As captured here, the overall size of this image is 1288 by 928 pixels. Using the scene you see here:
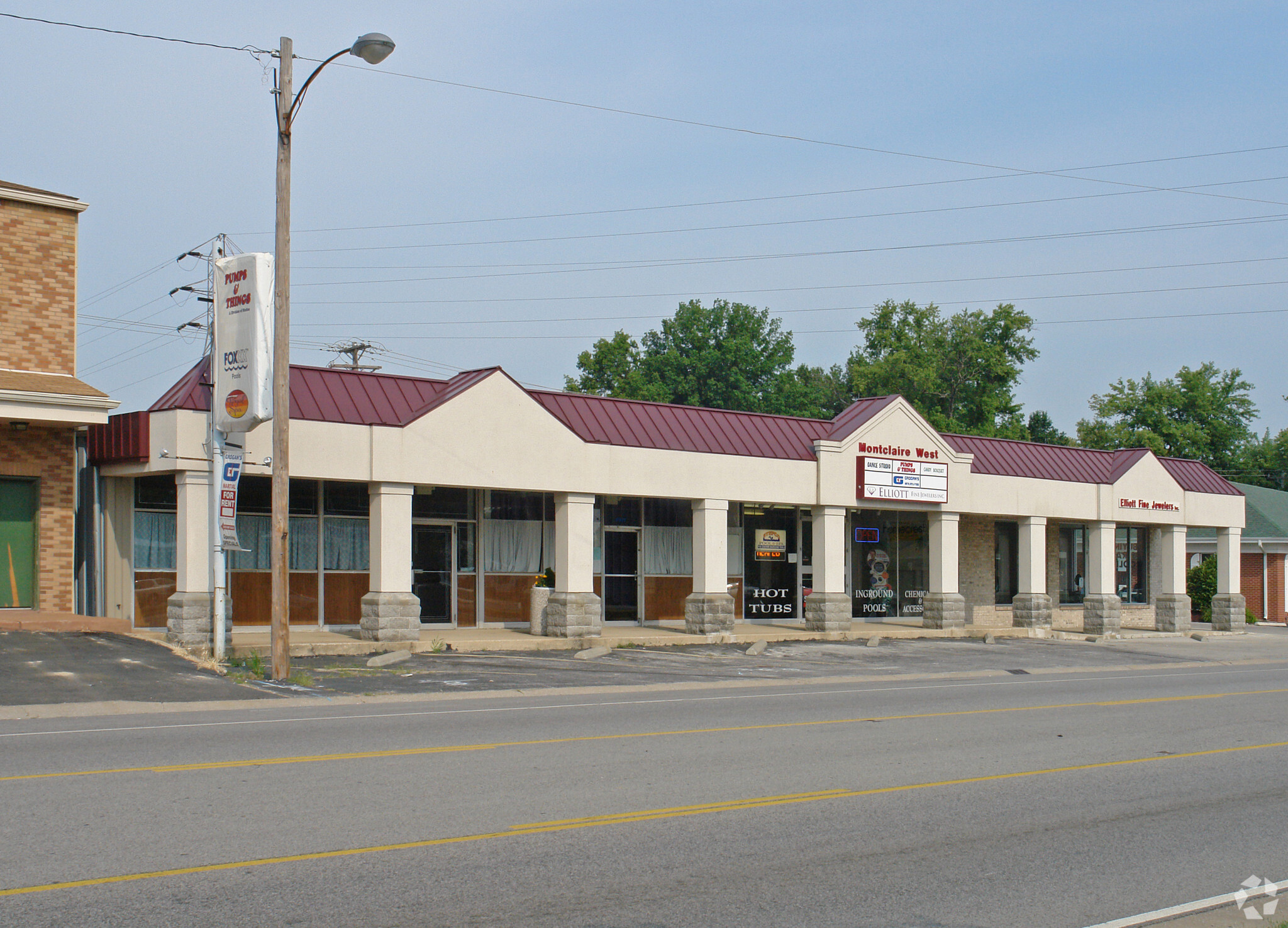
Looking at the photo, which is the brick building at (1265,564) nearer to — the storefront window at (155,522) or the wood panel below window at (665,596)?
the wood panel below window at (665,596)

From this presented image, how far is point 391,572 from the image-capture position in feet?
71.3

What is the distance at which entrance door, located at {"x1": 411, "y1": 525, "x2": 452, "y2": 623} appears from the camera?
24.9 meters

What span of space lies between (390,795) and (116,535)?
48.8 ft

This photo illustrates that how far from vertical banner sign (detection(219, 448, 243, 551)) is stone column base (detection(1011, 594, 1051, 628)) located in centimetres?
2228

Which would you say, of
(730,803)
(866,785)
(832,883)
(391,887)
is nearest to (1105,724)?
(866,785)

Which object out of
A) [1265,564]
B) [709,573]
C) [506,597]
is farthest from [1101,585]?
[506,597]

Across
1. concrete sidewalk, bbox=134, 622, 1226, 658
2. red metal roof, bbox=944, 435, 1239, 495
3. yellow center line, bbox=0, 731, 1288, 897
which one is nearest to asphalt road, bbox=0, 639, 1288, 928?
yellow center line, bbox=0, 731, 1288, 897

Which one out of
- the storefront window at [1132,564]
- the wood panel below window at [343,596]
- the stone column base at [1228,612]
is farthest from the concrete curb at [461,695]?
the storefront window at [1132,564]

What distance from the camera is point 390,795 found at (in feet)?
29.3

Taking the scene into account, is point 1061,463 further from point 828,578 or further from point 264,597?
point 264,597

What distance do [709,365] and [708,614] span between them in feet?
143

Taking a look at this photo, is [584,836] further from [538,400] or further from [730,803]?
[538,400]

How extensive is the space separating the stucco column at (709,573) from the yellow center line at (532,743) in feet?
33.8

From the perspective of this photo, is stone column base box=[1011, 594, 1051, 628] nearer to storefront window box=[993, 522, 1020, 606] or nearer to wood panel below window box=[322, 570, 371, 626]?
storefront window box=[993, 522, 1020, 606]
